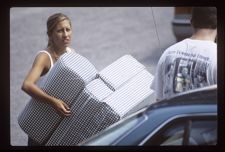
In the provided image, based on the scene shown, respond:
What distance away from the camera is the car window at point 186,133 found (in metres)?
3.88

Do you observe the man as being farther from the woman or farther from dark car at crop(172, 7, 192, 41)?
dark car at crop(172, 7, 192, 41)

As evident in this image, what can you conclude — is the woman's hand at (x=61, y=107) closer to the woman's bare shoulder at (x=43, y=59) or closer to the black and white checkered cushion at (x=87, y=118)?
the black and white checkered cushion at (x=87, y=118)

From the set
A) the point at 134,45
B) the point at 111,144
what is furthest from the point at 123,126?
the point at 134,45

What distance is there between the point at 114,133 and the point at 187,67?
2.59 ft

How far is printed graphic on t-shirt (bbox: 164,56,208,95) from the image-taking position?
4.75m

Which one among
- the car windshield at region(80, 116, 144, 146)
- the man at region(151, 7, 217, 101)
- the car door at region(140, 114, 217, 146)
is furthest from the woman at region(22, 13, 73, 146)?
the car door at region(140, 114, 217, 146)

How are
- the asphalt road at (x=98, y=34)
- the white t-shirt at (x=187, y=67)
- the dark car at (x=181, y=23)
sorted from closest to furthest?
the white t-shirt at (x=187, y=67) < the dark car at (x=181, y=23) < the asphalt road at (x=98, y=34)

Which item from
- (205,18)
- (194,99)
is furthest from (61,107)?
(194,99)

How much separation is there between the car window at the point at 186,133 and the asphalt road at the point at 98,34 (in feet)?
15.0

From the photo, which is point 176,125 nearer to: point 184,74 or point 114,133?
point 114,133

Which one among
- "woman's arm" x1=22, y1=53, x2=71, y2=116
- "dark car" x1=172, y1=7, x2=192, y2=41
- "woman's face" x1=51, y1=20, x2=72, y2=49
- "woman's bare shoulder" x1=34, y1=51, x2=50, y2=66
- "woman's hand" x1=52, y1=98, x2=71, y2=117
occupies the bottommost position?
"dark car" x1=172, y1=7, x2=192, y2=41

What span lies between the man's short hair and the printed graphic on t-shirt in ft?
0.88

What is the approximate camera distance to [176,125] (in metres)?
3.91

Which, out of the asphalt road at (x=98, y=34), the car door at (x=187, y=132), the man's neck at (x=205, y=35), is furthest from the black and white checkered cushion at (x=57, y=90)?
the asphalt road at (x=98, y=34)
